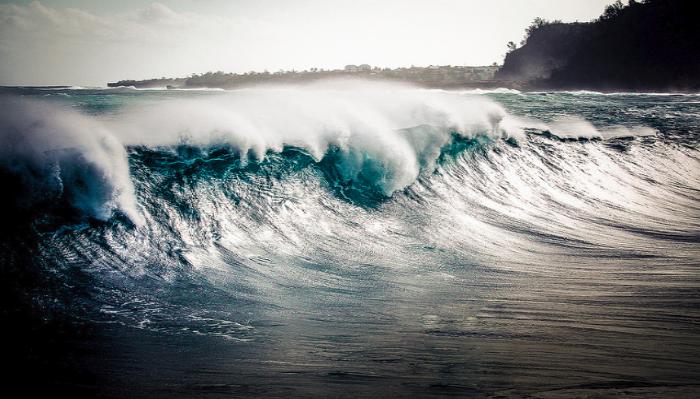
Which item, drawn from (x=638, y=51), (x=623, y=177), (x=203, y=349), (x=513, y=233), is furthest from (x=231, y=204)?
(x=638, y=51)

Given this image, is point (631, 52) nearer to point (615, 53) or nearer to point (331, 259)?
point (615, 53)

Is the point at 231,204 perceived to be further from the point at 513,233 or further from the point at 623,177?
the point at 623,177

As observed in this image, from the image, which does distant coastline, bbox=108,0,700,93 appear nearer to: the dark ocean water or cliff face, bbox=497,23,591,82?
cliff face, bbox=497,23,591,82

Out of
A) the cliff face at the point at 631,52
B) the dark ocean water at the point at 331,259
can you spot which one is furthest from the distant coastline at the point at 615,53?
the dark ocean water at the point at 331,259

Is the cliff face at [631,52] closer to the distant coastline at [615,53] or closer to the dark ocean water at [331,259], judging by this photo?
the distant coastline at [615,53]

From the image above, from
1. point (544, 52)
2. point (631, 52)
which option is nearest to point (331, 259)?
point (631, 52)

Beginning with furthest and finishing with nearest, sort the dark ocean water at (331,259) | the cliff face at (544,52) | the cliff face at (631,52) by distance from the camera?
the cliff face at (544,52)
the cliff face at (631,52)
the dark ocean water at (331,259)

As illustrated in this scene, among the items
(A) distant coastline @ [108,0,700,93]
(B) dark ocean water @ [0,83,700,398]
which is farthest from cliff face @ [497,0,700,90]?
(B) dark ocean water @ [0,83,700,398]
